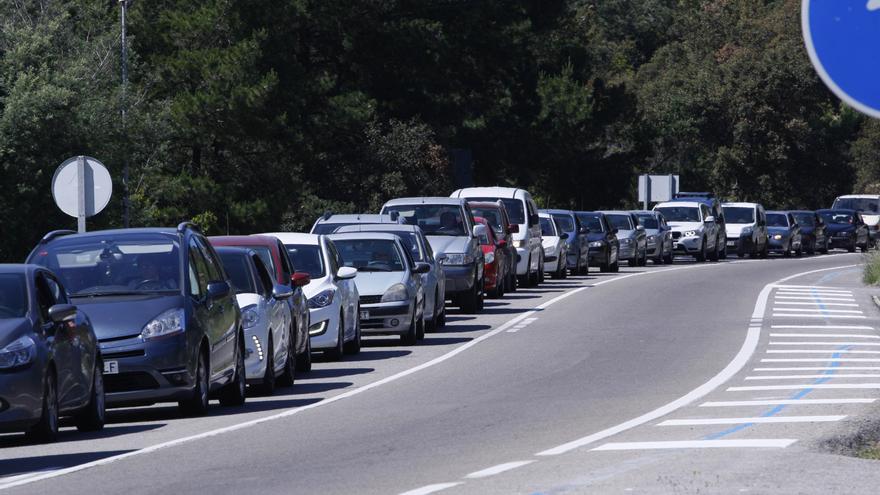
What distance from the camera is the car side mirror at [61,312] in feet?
43.5

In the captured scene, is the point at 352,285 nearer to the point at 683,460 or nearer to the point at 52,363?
the point at 52,363

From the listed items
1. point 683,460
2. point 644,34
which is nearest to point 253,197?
point 683,460

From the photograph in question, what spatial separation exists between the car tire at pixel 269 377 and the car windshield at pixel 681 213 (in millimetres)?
43175

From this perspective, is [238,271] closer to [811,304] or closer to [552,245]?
[811,304]

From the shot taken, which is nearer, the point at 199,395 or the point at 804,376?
the point at 199,395

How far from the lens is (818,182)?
9162cm

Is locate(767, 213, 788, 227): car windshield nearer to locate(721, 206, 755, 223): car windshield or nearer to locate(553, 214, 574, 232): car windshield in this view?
locate(721, 206, 755, 223): car windshield

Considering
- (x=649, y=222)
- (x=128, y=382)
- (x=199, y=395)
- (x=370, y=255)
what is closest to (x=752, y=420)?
(x=199, y=395)

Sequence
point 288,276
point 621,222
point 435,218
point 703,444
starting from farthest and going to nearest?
1. point 621,222
2. point 435,218
3. point 288,276
4. point 703,444

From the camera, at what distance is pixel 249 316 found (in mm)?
17625

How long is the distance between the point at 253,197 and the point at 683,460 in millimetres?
46338

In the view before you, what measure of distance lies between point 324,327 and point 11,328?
8.80 m

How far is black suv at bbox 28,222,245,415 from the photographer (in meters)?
14.9

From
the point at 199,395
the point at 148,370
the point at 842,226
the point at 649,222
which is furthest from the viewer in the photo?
the point at 842,226
